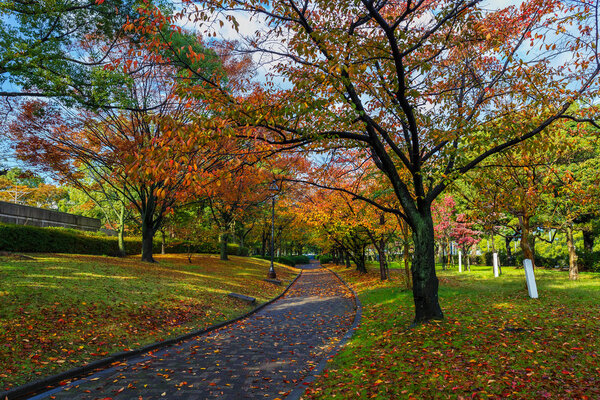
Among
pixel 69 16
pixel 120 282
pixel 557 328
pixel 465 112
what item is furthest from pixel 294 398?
pixel 69 16

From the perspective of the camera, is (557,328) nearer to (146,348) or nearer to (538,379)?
(538,379)

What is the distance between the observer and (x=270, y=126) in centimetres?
612

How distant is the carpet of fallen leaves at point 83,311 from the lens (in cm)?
537

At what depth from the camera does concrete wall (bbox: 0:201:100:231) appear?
54.3 feet

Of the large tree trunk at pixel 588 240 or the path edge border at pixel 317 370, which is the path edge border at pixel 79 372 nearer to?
the path edge border at pixel 317 370

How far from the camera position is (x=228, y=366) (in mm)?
5617

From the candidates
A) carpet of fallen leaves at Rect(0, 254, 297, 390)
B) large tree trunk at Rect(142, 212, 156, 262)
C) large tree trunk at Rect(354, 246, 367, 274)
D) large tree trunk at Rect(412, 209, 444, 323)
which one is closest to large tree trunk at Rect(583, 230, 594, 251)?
large tree trunk at Rect(354, 246, 367, 274)

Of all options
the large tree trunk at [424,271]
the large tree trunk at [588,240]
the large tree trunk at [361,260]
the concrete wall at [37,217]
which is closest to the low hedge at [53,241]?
the concrete wall at [37,217]

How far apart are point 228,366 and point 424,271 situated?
4.48 m

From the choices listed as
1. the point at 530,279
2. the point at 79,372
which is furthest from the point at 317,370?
the point at 530,279

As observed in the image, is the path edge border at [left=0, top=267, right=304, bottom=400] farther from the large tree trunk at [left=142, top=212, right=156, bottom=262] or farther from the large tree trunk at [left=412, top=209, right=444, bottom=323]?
the large tree trunk at [left=142, top=212, right=156, bottom=262]

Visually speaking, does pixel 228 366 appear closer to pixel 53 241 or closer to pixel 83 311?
pixel 83 311

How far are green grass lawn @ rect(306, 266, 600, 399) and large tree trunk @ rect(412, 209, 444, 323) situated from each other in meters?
0.34

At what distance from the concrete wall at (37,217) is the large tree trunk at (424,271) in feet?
65.3
